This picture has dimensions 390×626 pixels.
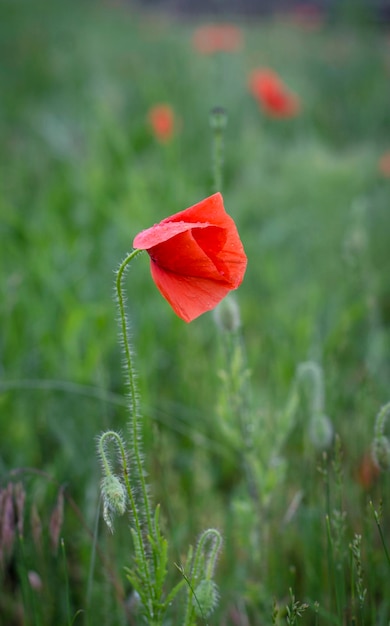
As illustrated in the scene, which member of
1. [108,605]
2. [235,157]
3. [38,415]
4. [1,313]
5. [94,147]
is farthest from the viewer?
[235,157]

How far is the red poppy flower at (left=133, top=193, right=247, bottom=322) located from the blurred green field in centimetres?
34

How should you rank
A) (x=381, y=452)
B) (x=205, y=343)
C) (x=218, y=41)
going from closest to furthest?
(x=381, y=452) < (x=205, y=343) < (x=218, y=41)

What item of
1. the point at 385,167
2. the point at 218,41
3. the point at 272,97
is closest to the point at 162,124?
the point at 272,97

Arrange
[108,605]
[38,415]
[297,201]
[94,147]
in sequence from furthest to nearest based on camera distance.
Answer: [94,147] < [297,201] < [38,415] < [108,605]

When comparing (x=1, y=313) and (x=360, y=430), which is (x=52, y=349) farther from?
(x=360, y=430)

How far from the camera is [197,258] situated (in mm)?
837

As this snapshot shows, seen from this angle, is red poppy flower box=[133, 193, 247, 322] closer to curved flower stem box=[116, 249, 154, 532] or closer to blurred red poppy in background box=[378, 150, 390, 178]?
curved flower stem box=[116, 249, 154, 532]

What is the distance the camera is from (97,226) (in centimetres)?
280

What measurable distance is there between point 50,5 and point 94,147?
670 centimetres

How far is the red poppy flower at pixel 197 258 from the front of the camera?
832 millimetres

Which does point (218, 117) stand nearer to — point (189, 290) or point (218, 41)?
point (189, 290)

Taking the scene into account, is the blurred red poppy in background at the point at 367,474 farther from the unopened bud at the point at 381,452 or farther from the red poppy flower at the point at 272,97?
the red poppy flower at the point at 272,97

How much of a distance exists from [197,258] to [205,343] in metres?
1.57

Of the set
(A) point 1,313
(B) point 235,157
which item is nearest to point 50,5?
(B) point 235,157
